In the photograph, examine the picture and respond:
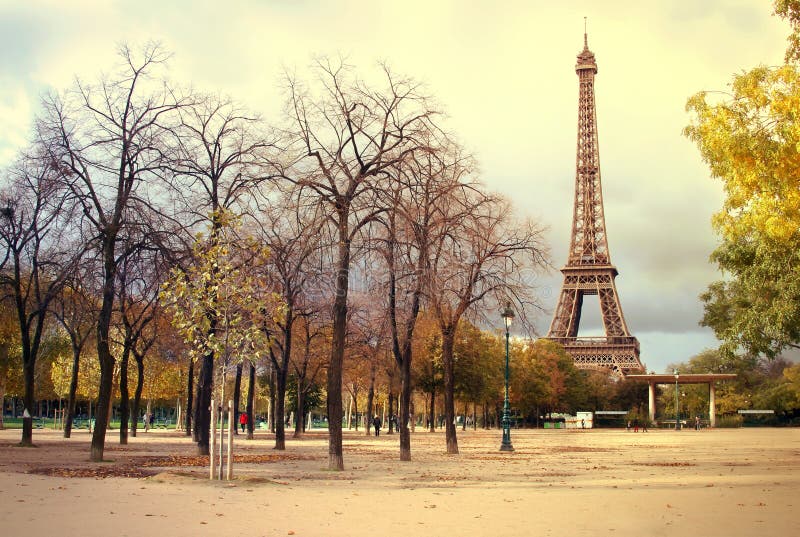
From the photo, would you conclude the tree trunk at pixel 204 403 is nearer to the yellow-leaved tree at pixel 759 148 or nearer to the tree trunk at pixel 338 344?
the tree trunk at pixel 338 344

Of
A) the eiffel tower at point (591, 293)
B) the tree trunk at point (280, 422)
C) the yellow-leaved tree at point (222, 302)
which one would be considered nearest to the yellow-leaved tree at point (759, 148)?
the yellow-leaved tree at point (222, 302)

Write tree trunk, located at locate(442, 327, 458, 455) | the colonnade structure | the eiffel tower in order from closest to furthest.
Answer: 1. tree trunk, located at locate(442, 327, 458, 455)
2. the colonnade structure
3. the eiffel tower

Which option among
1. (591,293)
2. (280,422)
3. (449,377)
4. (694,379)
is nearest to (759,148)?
(449,377)

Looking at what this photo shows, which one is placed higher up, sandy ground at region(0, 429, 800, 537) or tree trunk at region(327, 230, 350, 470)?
tree trunk at region(327, 230, 350, 470)

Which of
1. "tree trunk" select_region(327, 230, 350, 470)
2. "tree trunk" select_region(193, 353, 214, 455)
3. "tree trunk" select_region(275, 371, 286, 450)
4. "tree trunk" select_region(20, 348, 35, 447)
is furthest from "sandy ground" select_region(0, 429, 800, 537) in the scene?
"tree trunk" select_region(275, 371, 286, 450)

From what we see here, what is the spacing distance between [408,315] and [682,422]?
74.3 metres

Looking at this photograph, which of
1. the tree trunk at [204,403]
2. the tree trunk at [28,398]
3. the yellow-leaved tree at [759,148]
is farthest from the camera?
the tree trunk at [28,398]

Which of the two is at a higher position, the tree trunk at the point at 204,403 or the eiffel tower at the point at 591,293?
the eiffel tower at the point at 591,293

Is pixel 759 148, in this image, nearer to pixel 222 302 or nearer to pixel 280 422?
pixel 222 302

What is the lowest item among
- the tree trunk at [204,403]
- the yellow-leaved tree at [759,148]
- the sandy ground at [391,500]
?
the sandy ground at [391,500]

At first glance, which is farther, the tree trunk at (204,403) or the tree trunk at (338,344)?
the tree trunk at (204,403)

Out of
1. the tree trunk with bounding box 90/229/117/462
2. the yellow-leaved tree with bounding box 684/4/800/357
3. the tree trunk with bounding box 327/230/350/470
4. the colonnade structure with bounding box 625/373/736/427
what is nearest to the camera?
the yellow-leaved tree with bounding box 684/4/800/357

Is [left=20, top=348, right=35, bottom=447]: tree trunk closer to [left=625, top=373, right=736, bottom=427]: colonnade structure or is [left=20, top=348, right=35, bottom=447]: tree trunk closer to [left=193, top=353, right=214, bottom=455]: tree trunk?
[left=193, top=353, right=214, bottom=455]: tree trunk

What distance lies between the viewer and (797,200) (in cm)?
1543
